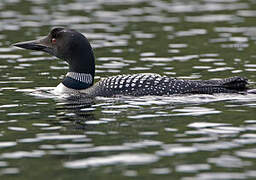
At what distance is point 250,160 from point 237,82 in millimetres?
2626

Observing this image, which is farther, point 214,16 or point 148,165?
point 214,16

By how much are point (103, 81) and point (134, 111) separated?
1155mm

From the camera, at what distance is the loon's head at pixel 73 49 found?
28.7ft

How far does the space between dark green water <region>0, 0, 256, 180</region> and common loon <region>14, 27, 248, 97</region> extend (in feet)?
0.48

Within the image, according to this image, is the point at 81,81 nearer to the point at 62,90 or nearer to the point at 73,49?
the point at 62,90

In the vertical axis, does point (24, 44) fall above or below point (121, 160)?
above

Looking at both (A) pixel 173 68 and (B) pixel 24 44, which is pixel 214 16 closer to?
(A) pixel 173 68

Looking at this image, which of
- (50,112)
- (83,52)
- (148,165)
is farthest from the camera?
(83,52)

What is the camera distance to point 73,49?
8812 millimetres

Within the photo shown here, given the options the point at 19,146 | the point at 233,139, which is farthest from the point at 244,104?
the point at 19,146

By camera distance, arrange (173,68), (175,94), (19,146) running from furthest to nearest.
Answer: (173,68) < (175,94) < (19,146)

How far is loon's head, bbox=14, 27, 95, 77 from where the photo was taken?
8.74 m

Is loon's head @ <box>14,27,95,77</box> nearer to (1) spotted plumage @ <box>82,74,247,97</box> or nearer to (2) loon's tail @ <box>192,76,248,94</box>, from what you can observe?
(1) spotted plumage @ <box>82,74,247,97</box>

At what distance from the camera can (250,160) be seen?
5602mm
